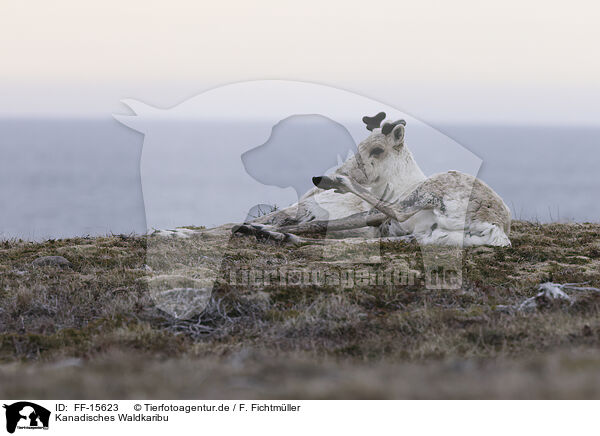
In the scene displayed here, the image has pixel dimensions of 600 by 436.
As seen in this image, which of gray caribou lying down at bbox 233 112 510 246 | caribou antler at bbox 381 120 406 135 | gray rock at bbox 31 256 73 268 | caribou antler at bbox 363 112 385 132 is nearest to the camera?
gray rock at bbox 31 256 73 268

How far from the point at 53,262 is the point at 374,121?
6.19 meters

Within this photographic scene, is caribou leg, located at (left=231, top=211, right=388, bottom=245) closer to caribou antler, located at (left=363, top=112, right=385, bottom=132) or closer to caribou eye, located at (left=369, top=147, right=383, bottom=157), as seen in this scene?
caribou eye, located at (left=369, top=147, right=383, bottom=157)

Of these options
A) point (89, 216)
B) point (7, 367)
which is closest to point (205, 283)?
point (7, 367)

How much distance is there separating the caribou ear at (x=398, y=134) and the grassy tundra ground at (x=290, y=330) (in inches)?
77.9

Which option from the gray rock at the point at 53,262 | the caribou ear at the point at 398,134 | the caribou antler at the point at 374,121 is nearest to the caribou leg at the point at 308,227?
the caribou ear at the point at 398,134

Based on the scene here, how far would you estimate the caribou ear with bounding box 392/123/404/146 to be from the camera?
40.6ft

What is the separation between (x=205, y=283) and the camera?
903 centimetres

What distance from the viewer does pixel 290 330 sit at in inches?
296

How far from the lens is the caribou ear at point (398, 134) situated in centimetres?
1238
